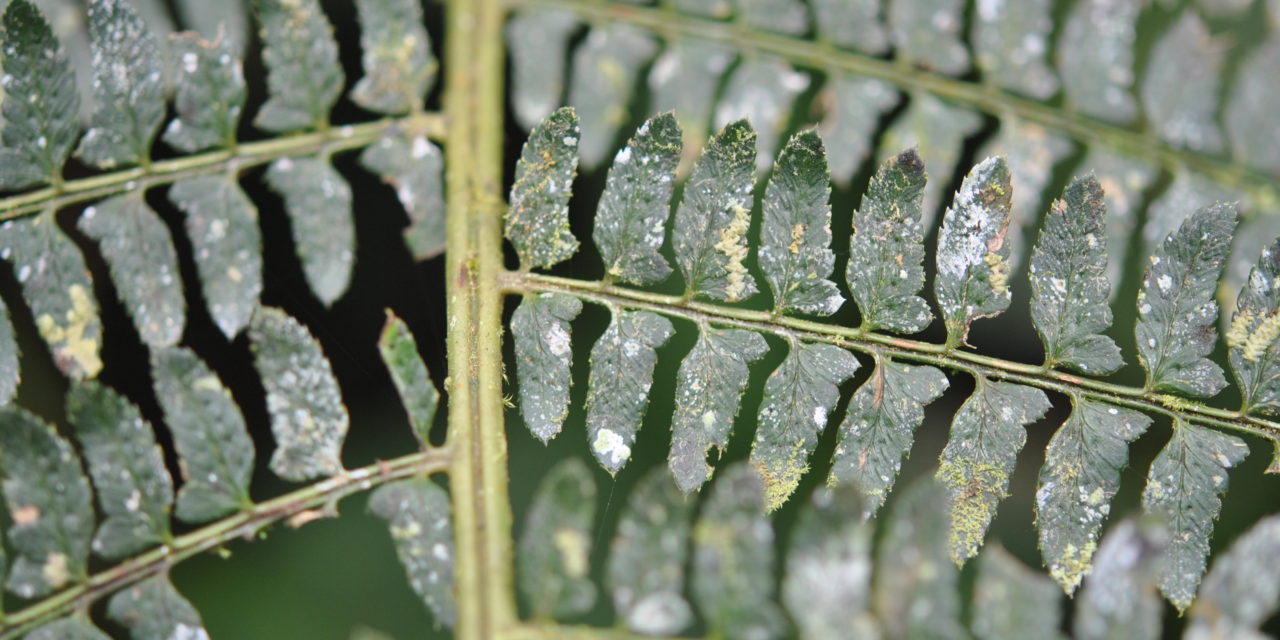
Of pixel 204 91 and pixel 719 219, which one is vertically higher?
pixel 204 91

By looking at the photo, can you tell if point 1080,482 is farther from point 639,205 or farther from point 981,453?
point 639,205

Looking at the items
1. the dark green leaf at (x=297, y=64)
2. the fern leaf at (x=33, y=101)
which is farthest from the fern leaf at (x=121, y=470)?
the dark green leaf at (x=297, y=64)

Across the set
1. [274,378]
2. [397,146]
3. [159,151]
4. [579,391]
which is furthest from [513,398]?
[159,151]

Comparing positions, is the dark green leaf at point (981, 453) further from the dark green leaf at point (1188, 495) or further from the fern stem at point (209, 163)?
the fern stem at point (209, 163)

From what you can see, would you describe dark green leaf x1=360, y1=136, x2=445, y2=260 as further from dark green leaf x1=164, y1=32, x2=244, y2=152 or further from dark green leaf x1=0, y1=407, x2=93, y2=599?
dark green leaf x1=0, y1=407, x2=93, y2=599

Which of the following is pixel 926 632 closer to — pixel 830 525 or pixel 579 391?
pixel 830 525

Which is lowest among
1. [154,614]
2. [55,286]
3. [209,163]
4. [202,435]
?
[154,614]

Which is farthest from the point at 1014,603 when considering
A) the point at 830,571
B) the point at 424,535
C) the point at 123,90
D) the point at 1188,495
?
the point at 123,90
